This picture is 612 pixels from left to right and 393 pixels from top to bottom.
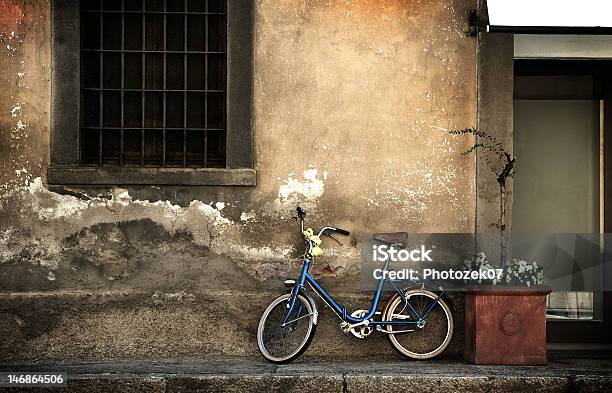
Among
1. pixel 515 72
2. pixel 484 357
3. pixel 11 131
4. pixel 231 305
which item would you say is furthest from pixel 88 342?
pixel 515 72

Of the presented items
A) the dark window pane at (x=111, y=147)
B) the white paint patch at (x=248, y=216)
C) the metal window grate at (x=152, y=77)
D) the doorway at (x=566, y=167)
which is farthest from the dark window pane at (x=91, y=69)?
the doorway at (x=566, y=167)

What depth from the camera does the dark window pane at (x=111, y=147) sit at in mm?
9109

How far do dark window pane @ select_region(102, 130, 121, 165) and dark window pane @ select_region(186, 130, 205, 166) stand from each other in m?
0.68

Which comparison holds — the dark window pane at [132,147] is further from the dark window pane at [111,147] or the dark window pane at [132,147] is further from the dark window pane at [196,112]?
the dark window pane at [196,112]

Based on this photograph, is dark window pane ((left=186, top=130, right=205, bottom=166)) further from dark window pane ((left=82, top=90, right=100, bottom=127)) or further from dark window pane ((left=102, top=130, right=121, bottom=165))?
dark window pane ((left=82, top=90, right=100, bottom=127))

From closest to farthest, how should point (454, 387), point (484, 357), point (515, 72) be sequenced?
point (454, 387), point (484, 357), point (515, 72)

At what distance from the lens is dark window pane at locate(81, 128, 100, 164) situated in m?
9.12

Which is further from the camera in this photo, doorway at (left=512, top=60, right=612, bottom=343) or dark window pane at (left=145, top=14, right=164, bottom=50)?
doorway at (left=512, top=60, right=612, bottom=343)

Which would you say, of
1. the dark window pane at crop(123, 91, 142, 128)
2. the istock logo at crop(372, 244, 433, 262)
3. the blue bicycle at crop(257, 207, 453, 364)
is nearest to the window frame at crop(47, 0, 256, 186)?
the dark window pane at crop(123, 91, 142, 128)

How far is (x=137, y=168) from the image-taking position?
893 centimetres

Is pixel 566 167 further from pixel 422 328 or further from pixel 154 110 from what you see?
pixel 154 110

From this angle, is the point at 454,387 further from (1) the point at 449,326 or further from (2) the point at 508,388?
(1) the point at 449,326

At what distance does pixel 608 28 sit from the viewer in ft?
28.3

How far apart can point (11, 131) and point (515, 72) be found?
5007 mm
